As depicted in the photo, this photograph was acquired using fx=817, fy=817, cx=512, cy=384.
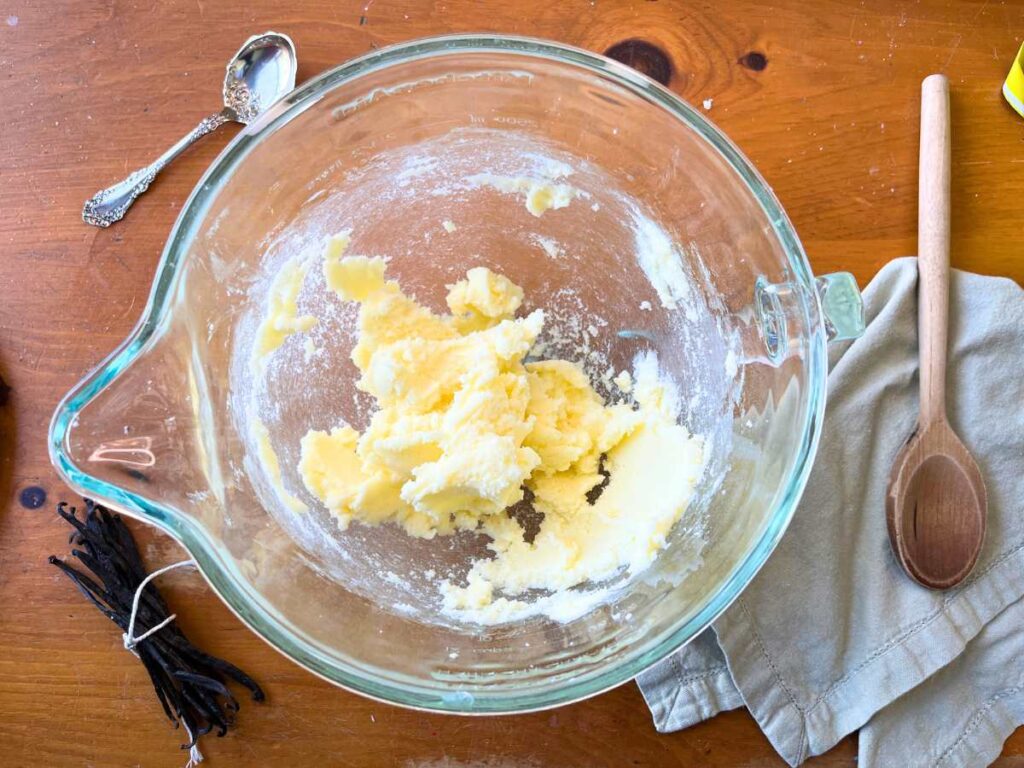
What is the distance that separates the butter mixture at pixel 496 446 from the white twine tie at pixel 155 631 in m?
0.27

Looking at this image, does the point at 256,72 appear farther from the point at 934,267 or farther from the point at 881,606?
the point at 881,606

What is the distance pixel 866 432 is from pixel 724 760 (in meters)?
0.57

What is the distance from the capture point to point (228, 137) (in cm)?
132

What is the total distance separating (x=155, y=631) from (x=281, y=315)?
527 millimetres

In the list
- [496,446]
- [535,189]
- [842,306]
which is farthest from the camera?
[535,189]

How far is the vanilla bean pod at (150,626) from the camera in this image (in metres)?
1.26

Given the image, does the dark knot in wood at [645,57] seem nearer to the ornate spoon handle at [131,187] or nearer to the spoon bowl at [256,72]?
the spoon bowl at [256,72]

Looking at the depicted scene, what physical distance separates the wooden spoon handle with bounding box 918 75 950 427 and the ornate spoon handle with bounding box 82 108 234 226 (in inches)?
Answer: 43.6

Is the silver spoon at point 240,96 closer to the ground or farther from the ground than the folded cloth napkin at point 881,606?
farther from the ground

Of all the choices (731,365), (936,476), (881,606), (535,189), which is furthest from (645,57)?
(881,606)

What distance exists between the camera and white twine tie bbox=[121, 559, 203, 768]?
48.8 inches

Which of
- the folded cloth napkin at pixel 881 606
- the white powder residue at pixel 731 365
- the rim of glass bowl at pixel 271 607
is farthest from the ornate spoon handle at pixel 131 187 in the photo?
the folded cloth napkin at pixel 881 606

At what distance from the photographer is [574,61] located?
1.10 m

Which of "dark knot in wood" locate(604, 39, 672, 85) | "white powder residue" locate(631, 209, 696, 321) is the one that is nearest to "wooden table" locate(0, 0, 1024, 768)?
"dark knot in wood" locate(604, 39, 672, 85)
